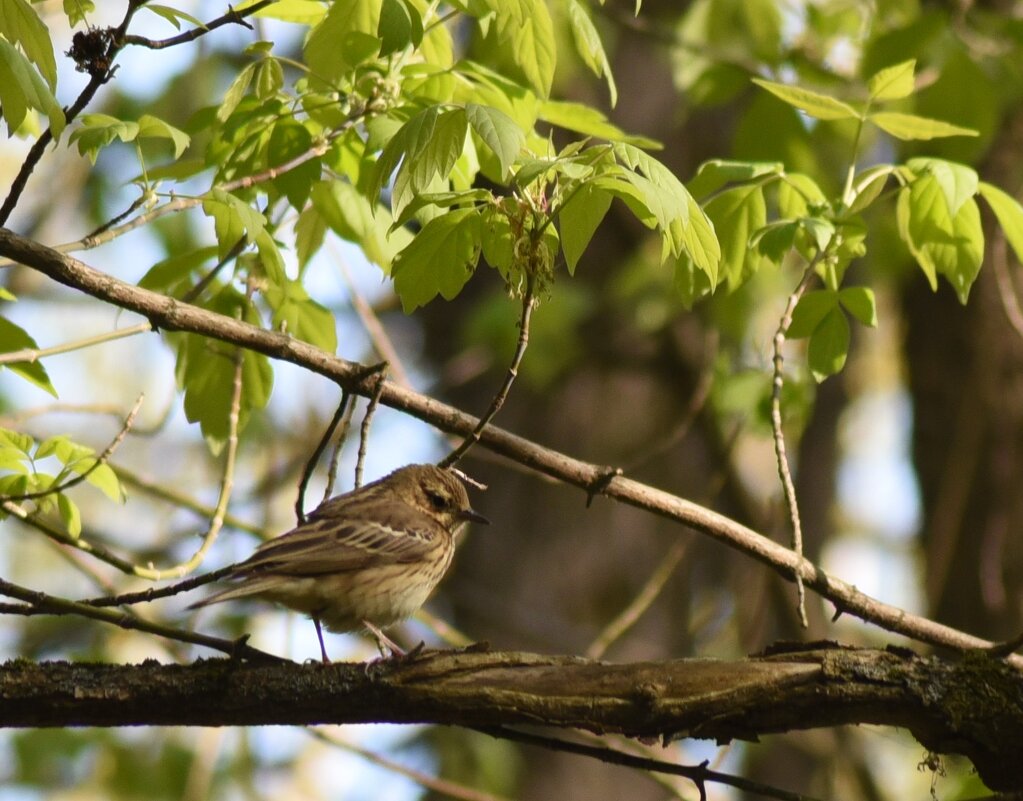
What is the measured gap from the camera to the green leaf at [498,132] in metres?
3.18

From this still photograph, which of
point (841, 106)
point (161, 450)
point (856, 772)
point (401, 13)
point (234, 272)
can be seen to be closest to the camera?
point (401, 13)

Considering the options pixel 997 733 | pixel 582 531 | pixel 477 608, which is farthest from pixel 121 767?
pixel 997 733

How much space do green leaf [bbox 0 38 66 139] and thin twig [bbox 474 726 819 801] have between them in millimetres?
2172

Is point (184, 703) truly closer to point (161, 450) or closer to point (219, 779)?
point (219, 779)

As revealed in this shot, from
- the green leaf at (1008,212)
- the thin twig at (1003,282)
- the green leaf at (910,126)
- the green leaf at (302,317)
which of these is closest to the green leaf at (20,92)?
the green leaf at (302,317)

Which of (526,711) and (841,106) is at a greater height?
(841,106)

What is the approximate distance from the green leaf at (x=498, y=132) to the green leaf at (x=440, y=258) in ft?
1.12

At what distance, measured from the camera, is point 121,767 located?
10844 millimetres

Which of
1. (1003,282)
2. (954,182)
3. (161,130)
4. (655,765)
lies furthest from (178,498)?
(1003,282)

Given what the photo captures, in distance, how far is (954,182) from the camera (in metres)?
3.98

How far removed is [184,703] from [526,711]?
1043 millimetres

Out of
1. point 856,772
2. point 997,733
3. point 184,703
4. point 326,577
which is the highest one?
point 856,772

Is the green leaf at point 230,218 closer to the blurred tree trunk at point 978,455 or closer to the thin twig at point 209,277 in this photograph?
the thin twig at point 209,277

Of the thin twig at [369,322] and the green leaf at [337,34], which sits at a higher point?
the thin twig at [369,322]
